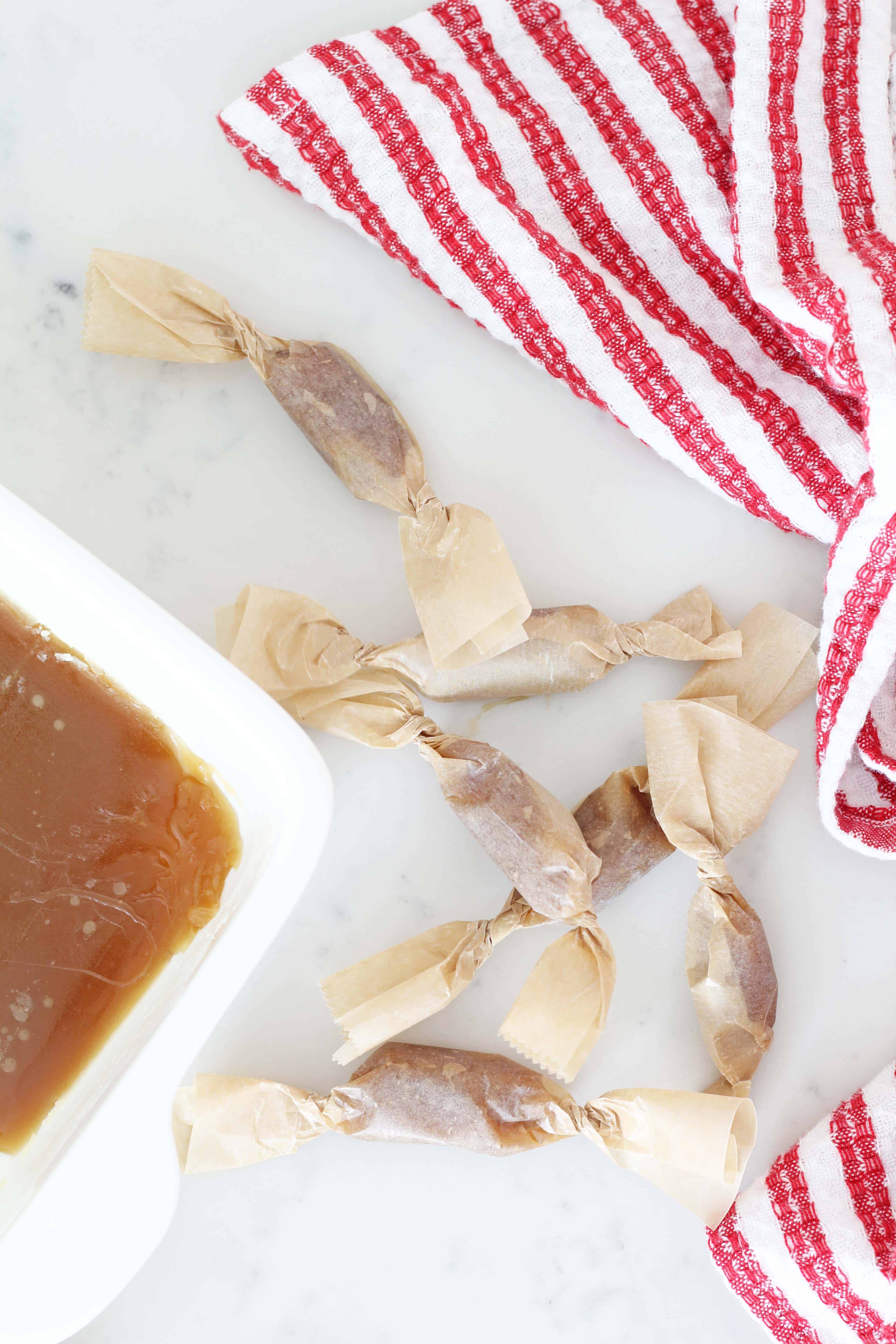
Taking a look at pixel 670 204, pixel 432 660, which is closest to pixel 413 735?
pixel 432 660

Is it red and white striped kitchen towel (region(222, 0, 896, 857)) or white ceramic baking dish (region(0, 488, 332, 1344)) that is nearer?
white ceramic baking dish (region(0, 488, 332, 1344))

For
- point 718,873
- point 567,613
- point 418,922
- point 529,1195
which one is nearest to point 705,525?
point 567,613

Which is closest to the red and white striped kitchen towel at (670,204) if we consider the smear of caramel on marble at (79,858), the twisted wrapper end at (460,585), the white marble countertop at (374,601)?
the white marble countertop at (374,601)

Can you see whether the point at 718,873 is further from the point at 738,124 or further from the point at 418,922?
the point at 738,124

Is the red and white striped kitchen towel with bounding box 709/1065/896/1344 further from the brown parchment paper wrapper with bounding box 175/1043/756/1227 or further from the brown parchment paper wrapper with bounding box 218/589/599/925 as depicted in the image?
the brown parchment paper wrapper with bounding box 218/589/599/925

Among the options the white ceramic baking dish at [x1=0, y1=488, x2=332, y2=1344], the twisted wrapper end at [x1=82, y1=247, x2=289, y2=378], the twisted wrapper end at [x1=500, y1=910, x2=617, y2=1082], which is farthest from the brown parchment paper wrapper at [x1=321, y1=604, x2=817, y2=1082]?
the twisted wrapper end at [x1=82, y1=247, x2=289, y2=378]

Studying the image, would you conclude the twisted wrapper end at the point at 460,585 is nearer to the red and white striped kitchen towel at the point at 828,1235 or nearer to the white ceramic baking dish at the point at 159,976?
the white ceramic baking dish at the point at 159,976

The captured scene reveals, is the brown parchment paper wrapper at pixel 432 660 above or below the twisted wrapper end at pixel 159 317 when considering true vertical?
below
